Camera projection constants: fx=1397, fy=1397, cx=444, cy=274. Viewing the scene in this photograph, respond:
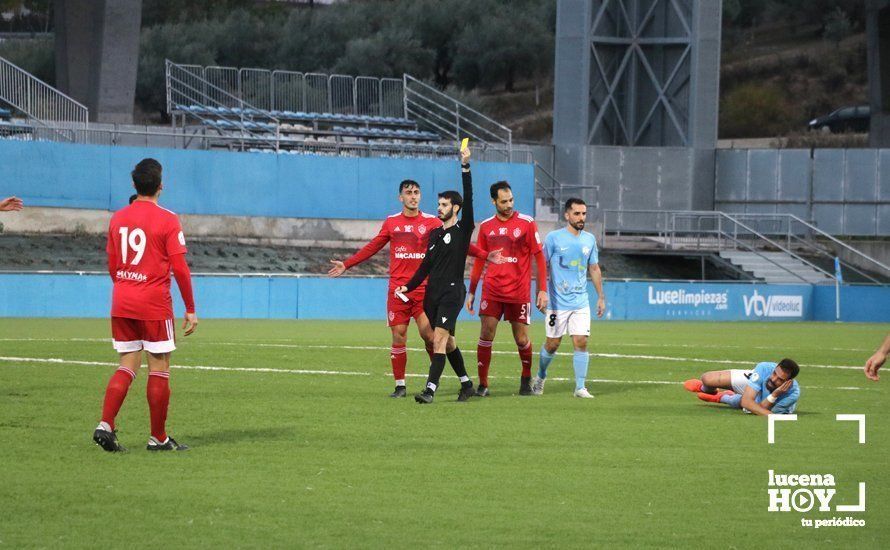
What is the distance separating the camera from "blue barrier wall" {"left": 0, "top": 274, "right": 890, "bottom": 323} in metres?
33.4

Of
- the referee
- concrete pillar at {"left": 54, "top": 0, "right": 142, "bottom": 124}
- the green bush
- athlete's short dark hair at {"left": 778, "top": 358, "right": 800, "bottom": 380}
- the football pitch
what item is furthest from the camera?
the green bush

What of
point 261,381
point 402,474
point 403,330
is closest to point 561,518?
point 402,474

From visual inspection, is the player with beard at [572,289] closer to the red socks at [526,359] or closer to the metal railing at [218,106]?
the red socks at [526,359]

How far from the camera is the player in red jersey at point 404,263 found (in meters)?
15.5

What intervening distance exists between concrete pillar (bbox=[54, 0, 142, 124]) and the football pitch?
29.1 meters

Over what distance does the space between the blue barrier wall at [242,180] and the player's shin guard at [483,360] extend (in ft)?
87.6

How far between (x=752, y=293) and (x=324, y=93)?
61.9ft

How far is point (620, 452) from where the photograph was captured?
1134cm

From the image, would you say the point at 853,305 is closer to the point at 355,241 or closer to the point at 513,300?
the point at 355,241

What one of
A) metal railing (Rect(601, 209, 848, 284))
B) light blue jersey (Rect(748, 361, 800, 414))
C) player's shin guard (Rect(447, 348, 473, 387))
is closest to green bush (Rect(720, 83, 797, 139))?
metal railing (Rect(601, 209, 848, 284))

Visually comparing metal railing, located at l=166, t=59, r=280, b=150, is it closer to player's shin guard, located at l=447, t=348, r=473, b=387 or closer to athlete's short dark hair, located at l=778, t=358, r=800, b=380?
player's shin guard, located at l=447, t=348, r=473, b=387

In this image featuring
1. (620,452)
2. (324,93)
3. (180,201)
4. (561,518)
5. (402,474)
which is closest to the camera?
(561,518)

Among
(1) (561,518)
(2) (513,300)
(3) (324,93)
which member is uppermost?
(3) (324,93)

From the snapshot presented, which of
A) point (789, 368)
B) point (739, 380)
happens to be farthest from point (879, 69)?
point (789, 368)
